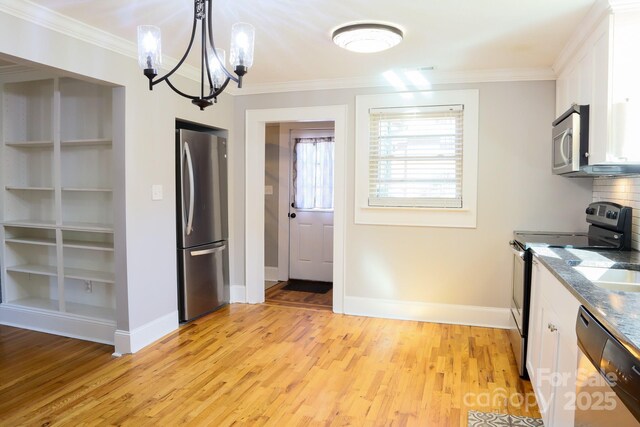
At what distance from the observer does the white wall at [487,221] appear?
12.1 feet

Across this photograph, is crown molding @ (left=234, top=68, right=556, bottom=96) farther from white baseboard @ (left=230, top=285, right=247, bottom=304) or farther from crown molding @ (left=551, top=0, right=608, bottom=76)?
white baseboard @ (left=230, top=285, right=247, bottom=304)

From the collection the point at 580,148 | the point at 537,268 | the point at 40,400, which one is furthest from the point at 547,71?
the point at 40,400

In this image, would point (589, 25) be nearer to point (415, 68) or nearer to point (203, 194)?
point (415, 68)

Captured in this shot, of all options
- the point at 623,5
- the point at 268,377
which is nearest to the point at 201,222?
the point at 268,377

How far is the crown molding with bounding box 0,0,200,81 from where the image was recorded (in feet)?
7.76

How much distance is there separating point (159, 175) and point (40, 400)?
1726 millimetres

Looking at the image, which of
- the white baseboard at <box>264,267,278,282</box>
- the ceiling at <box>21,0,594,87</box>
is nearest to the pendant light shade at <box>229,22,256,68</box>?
the ceiling at <box>21,0,594,87</box>

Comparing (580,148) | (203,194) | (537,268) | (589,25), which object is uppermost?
(589,25)

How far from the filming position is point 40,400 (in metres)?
2.55

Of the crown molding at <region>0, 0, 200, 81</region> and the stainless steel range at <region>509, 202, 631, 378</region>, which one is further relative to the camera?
the stainless steel range at <region>509, 202, 631, 378</region>

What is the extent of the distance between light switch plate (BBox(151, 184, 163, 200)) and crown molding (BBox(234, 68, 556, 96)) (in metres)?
1.47

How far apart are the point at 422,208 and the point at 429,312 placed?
977 millimetres

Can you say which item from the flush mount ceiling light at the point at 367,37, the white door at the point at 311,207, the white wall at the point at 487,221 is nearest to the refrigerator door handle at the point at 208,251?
the white wall at the point at 487,221

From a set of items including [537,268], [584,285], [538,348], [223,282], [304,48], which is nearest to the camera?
[584,285]
